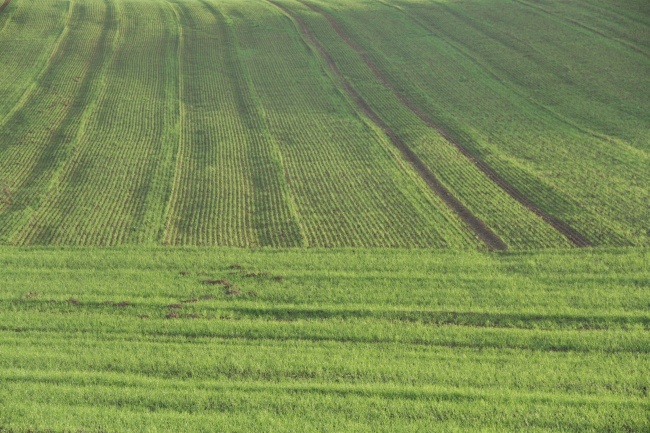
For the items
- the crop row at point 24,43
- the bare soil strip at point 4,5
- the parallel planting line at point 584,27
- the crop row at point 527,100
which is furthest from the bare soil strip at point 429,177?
the bare soil strip at point 4,5

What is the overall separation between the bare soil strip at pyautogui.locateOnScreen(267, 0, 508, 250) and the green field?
0.49 ft

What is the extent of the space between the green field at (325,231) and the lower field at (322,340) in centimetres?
9

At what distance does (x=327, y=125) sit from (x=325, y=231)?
15729mm

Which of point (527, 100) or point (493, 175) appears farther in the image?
point (527, 100)

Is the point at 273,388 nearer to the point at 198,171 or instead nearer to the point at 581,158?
the point at 198,171

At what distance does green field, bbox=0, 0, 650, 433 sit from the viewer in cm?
1697

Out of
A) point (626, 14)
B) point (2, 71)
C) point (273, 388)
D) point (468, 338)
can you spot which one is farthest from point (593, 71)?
point (2, 71)

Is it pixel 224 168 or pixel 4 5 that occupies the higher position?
pixel 4 5

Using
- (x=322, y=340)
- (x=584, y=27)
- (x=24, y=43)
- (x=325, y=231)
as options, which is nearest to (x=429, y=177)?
(x=325, y=231)

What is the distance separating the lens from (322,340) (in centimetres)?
2011

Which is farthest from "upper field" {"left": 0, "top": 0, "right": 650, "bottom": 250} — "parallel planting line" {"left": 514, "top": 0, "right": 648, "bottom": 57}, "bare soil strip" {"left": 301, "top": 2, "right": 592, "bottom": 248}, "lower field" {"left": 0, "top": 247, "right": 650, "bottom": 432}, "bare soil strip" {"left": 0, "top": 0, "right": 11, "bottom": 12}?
"lower field" {"left": 0, "top": 247, "right": 650, "bottom": 432}

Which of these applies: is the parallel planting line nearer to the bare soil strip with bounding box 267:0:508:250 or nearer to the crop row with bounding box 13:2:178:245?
the bare soil strip with bounding box 267:0:508:250

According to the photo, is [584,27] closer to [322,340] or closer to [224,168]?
[224,168]

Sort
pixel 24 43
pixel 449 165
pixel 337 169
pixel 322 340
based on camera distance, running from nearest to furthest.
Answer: pixel 322 340, pixel 337 169, pixel 449 165, pixel 24 43
